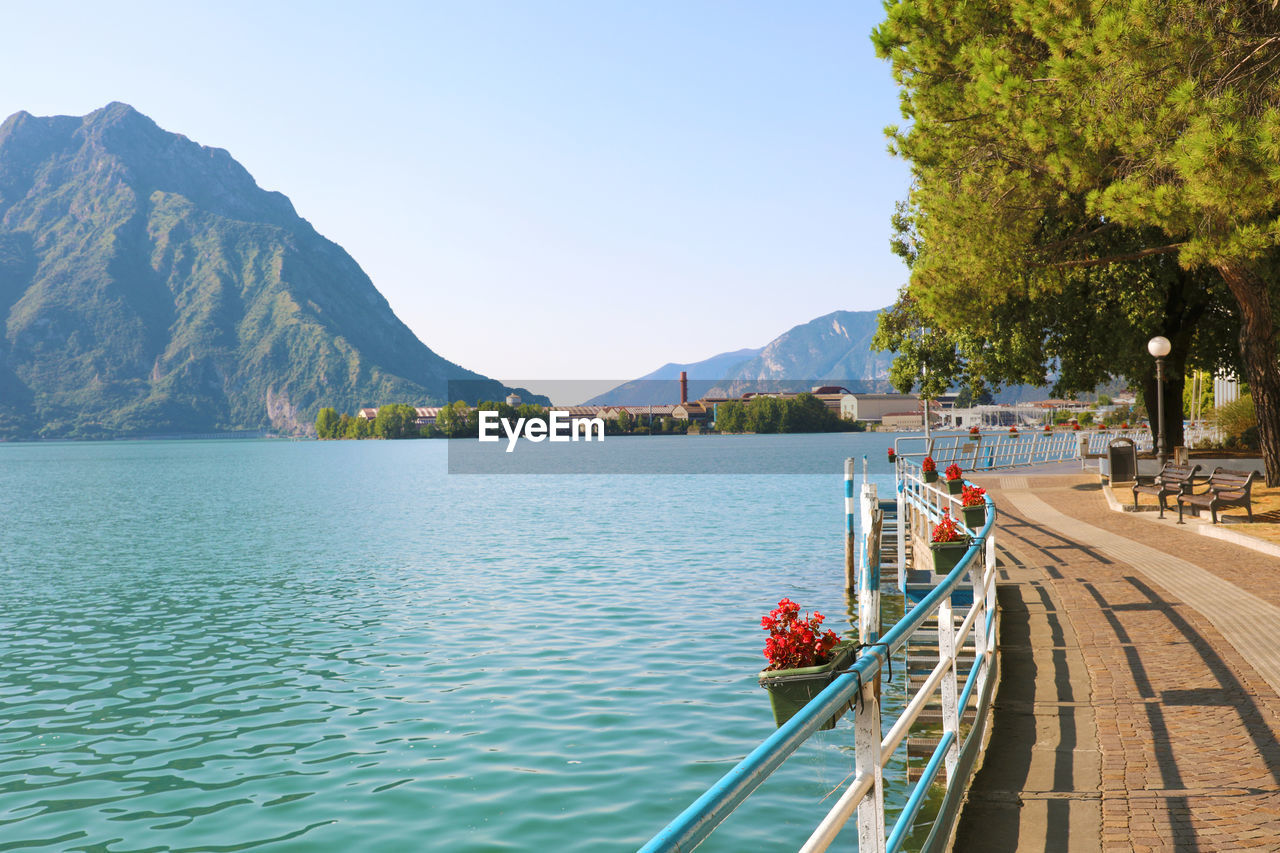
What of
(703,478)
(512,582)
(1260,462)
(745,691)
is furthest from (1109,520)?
(703,478)

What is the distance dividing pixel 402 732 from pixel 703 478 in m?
71.8

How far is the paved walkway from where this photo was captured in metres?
5.27

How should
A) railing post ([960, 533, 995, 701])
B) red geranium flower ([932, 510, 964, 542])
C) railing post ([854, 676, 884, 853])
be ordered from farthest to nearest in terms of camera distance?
1. red geranium flower ([932, 510, 964, 542])
2. railing post ([960, 533, 995, 701])
3. railing post ([854, 676, 884, 853])

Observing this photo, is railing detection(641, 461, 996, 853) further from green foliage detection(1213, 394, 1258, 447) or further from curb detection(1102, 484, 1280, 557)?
green foliage detection(1213, 394, 1258, 447)

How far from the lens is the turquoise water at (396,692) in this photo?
30.7ft

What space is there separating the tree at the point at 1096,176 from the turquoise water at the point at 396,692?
28.1 feet

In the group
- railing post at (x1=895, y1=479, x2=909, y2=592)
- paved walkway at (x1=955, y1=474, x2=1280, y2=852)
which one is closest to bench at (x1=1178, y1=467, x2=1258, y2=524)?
paved walkway at (x1=955, y1=474, x2=1280, y2=852)

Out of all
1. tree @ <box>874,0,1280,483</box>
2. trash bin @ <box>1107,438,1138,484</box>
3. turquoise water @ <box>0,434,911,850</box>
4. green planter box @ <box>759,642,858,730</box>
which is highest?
tree @ <box>874,0,1280,483</box>

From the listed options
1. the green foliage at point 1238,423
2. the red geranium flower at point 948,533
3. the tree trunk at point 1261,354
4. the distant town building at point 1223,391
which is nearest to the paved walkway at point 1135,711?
the red geranium flower at point 948,533

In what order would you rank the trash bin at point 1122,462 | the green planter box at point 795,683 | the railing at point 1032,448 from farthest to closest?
the railing at point 1032,448 < the trash bin at point 1122,462 < the green planter box at point 795,683

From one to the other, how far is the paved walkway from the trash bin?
41.4ft

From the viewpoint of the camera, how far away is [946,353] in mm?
34281

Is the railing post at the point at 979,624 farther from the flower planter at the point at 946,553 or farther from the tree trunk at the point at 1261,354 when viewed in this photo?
the tree trunk at the point at 1261,354

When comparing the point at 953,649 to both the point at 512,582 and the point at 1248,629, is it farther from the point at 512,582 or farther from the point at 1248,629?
the point at 512,582
